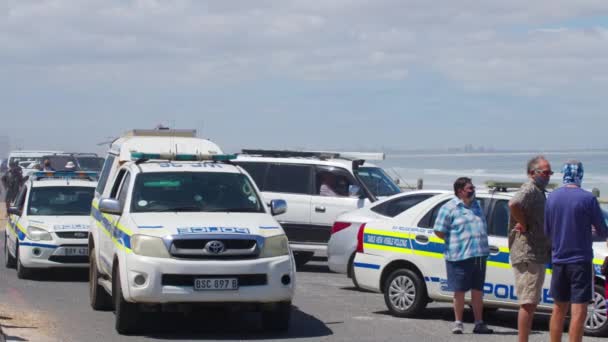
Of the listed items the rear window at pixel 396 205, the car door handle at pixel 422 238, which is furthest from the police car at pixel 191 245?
the rear window at pixel 396 205

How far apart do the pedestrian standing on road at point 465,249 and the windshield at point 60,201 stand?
798 centimetres

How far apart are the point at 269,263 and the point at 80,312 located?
327 centimetres

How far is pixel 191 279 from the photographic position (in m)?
10.2

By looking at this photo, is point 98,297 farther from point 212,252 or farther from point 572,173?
point 572,173

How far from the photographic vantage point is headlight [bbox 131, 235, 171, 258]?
10258mm

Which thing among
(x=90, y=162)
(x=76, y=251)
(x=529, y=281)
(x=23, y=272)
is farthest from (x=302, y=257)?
(x=90, y=162)

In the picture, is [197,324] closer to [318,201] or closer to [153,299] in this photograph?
[153,299]

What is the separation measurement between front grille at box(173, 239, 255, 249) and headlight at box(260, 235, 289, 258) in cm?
16

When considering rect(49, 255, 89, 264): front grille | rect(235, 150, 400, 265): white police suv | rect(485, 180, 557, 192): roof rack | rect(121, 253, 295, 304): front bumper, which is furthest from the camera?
rect(235, 150, 400, 265): white police suv

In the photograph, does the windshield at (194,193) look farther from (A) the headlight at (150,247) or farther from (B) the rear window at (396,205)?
(B) the rear window at (396,205)

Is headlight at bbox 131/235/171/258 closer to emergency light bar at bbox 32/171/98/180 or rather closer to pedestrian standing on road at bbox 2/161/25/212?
emergency light bar at bbox 32/171/98/180

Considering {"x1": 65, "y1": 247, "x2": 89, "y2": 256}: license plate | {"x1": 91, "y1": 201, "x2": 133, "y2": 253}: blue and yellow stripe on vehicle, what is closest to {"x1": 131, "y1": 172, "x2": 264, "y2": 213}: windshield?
{"x1": 91, "y1": 201, "x2": 133, "y2": 253}: blue and yellow stripe on vehicle

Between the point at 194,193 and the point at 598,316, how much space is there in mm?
4579

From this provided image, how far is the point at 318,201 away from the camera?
710 inches
